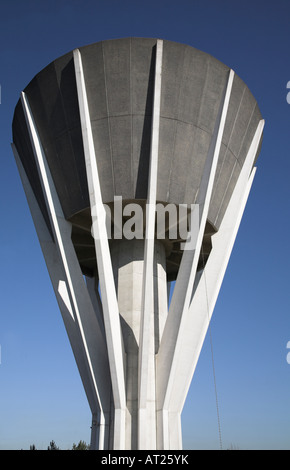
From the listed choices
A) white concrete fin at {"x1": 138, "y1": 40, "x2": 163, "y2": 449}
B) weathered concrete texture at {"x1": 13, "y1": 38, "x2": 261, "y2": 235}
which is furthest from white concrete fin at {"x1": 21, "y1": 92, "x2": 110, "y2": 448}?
white concrete fin at {"x1": 138, "y1": 40, "x2": 163, "y2": 449}

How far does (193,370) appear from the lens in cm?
1274

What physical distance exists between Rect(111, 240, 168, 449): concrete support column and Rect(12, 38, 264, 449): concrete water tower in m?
0.04

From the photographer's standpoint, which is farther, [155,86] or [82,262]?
[82,262]

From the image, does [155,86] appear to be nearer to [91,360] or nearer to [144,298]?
[144,298]

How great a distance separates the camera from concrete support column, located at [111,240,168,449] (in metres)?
12.3

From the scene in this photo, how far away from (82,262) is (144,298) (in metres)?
6.67

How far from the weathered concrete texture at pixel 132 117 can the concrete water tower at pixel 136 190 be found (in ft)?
0.10

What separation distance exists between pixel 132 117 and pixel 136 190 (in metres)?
2.23

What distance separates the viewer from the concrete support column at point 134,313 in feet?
40.4

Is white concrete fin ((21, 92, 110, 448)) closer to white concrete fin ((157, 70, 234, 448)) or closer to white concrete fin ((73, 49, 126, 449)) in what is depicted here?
white concrete fin ((73, 49, 126, 449))

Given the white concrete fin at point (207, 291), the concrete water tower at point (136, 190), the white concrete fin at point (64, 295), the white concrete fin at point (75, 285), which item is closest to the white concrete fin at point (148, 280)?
the concrete water tower at point (136, 190)
